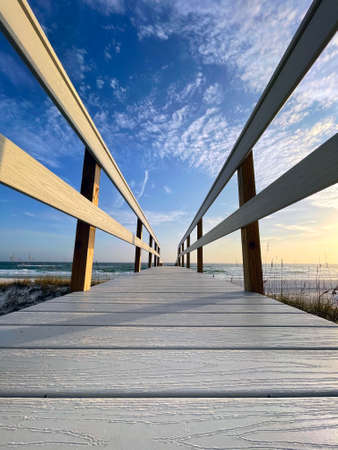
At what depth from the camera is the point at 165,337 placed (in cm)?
54

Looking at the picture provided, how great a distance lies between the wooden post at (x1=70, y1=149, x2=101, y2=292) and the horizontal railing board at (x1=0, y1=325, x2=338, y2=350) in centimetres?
56

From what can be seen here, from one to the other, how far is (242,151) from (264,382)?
3.73 ft

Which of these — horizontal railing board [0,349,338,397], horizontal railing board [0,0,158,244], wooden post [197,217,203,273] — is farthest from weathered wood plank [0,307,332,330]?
wooden post [197,217,203,273]

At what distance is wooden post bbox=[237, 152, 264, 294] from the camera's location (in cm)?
116

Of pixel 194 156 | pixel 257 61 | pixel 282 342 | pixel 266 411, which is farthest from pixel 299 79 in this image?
pixel 194 156

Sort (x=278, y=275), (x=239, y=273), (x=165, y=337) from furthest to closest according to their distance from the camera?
1. (x=278, y=275)
2. (x=239, y=273)
3. (x=165, y=337)

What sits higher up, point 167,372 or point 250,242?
point 250,242

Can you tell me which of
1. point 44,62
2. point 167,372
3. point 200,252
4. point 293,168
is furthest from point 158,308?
point 200,252

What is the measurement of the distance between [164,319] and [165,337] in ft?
0.50

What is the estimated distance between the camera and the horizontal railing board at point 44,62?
566mm

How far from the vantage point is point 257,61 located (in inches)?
87.5

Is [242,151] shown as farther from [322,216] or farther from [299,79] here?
[322,216]

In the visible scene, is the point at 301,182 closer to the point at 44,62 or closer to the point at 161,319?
the point at 161,319

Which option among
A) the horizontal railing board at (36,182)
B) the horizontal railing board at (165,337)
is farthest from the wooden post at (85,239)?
the horizontal railing board at (165,337)
